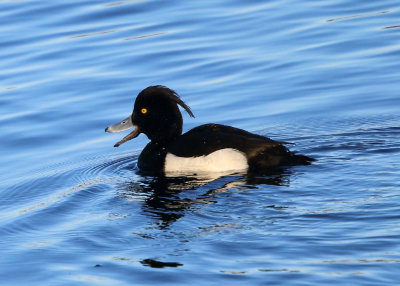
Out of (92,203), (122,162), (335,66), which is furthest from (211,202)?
(335,66)

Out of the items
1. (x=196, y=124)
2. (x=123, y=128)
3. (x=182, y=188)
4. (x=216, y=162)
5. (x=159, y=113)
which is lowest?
(x=182, y=188)

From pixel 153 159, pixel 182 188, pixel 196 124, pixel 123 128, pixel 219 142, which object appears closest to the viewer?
pixel 182 188

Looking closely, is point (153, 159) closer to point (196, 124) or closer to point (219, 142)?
point (219, 142)

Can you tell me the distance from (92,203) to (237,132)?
1630mm

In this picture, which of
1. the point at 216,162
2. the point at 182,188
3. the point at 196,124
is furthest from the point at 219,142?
the point at 196,124

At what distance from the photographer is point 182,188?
8.52 m

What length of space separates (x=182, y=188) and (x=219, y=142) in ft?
2.17

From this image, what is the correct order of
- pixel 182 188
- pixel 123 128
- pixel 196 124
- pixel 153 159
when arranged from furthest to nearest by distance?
1. pixel 196 124
2. pixel 123 128
3. pixel 153 159
4. pixel 182 188

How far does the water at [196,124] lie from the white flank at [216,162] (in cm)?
24

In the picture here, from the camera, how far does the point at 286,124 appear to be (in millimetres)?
10383

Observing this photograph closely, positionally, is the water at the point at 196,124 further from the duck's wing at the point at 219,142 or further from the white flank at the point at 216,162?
the duck's wing at the point at 219,142

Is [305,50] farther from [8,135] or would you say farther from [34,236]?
[34,236]

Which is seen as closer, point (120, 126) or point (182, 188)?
point (182, 188)

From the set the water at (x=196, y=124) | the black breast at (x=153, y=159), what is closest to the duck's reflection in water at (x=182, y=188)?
the water at (x=196, y=124)
